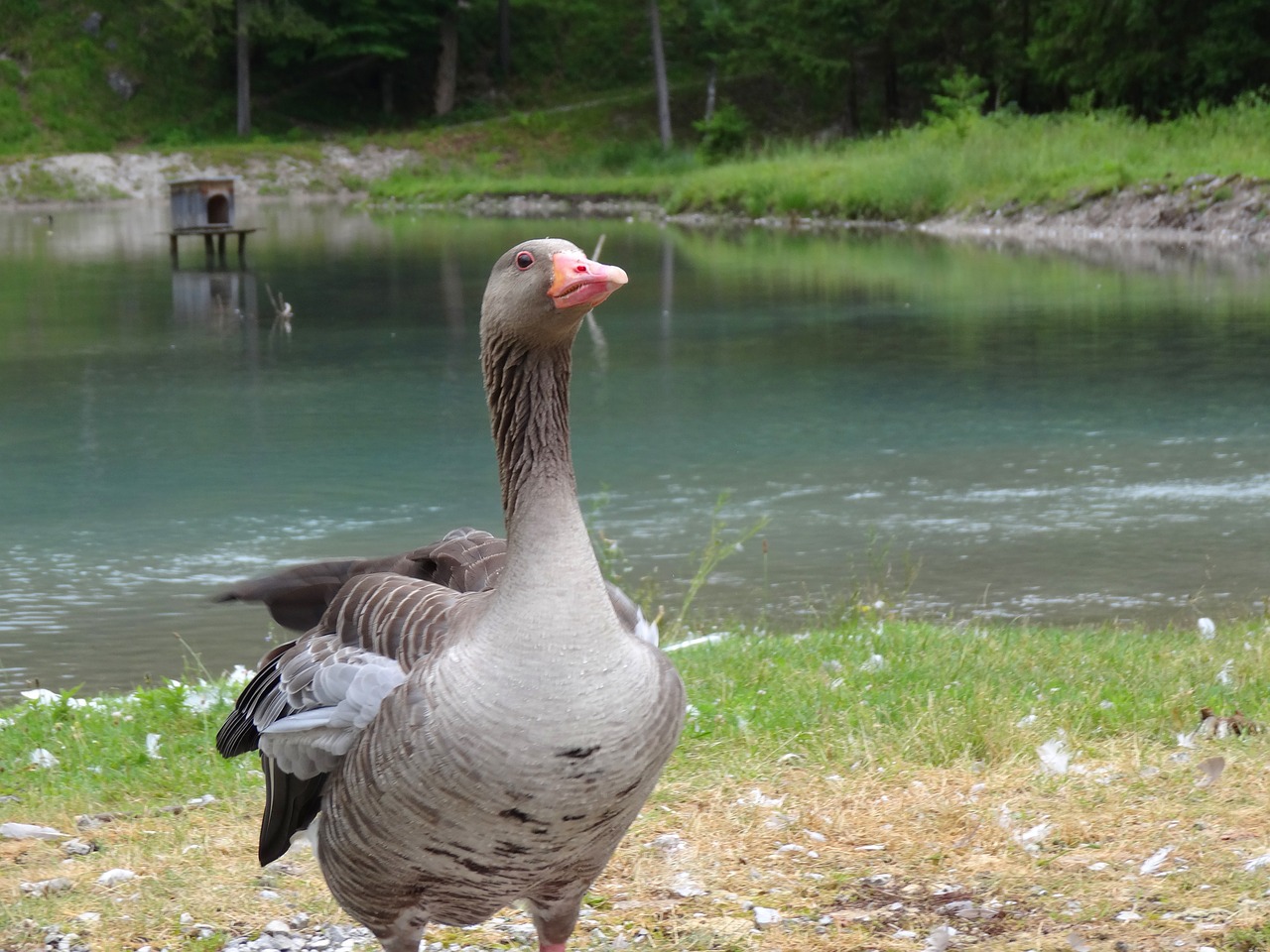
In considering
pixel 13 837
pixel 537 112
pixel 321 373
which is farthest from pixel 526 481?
pixel 537 112

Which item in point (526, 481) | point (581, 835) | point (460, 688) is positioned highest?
point (526, 481)

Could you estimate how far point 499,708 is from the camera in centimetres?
288

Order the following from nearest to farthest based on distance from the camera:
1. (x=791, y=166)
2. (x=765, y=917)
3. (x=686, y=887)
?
(x=765, y=917) < (x=686, y=887) < (x=791, y=166)

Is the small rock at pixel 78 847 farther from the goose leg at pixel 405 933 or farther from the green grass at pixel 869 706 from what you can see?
the goose leg at pixel 405 933

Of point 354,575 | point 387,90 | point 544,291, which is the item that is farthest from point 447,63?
point 544,291

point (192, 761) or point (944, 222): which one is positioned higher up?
point (944, 222)

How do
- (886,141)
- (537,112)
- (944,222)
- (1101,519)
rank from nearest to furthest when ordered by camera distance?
(1101,519) < (944,222) < (886,141) < (537,112)

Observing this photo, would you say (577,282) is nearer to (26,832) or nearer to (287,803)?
(287,803)

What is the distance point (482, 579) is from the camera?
11.8 feet

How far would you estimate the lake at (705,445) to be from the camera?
27.8ft

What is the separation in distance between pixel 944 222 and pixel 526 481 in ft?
97.8

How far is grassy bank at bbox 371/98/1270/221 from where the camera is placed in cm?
2934

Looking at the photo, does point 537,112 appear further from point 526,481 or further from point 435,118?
point 526,481

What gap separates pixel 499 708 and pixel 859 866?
1779 millimetres
